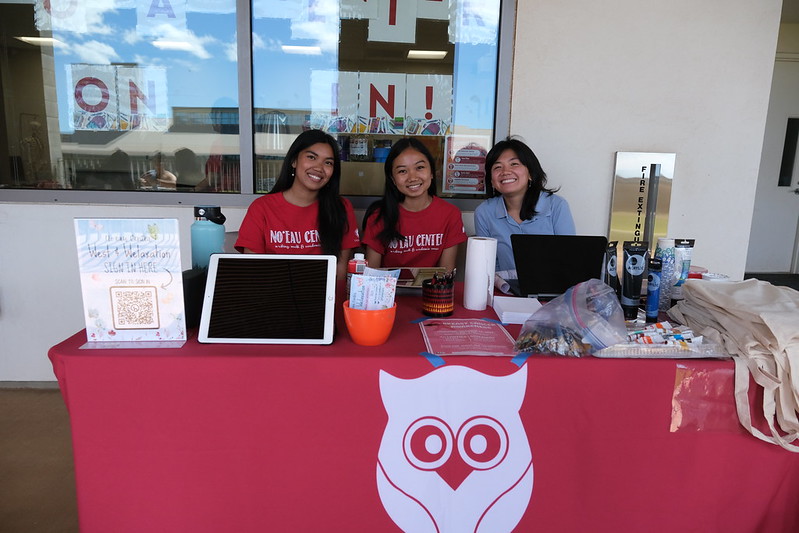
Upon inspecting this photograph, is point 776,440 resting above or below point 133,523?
above

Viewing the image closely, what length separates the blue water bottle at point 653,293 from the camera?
4.14 feet

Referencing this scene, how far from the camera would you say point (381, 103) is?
2662 mm

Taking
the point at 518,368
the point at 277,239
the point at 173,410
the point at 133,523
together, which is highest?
the point at 277,239

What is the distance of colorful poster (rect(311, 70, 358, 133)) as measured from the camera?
2.65 meters

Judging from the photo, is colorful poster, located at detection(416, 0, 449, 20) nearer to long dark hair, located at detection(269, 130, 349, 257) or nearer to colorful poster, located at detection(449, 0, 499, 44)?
colorful poster, located at detection(449, 0, 499, 44)

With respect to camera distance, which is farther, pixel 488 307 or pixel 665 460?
pixel 488 307

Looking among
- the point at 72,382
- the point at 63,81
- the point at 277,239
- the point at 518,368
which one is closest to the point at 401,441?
the point at 518,368

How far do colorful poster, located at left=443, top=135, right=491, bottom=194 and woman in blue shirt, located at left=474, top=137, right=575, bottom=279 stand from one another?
1.56 feet

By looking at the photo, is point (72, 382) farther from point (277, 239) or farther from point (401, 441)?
point (277, 239)

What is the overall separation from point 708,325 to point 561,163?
62.7 inches

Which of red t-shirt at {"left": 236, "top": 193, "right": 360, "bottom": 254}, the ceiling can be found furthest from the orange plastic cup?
the ceiling

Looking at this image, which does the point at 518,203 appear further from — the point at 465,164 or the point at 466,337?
the point at 466,337

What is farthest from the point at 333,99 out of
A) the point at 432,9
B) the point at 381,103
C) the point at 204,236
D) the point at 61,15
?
the point at 204,236

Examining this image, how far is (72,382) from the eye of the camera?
3.35ft
